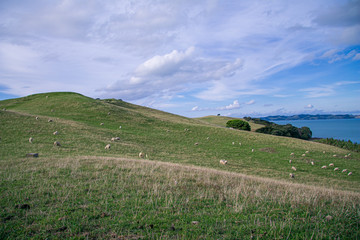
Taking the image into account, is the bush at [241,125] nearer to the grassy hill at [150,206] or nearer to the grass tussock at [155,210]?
the grassy hill at [150,206]

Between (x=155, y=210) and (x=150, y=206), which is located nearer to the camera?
(x=155, y=210)

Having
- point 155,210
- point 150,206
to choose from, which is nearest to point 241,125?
point 150,206

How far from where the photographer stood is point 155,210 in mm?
6117

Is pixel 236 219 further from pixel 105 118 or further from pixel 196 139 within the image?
pixel 105 118

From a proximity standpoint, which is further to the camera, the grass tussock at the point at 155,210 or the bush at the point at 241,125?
the bush at the point at 241,125

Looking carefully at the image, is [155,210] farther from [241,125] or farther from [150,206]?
[241,125]

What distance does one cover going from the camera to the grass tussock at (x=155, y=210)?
5.01 meters

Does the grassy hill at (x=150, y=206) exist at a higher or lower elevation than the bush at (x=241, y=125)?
lower

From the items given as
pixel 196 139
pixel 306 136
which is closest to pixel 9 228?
pixel 196 139

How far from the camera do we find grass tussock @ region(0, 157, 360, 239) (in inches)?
197

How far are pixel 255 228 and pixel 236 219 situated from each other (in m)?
0.61

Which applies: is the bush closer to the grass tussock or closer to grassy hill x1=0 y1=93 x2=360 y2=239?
grassy hill x1=0 y1=93 x2=360 y2=239

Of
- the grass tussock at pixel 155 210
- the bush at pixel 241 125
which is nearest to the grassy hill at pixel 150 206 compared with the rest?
the grass tussock at pixel 155 210

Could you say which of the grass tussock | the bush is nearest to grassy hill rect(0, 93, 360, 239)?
the grass tussock
